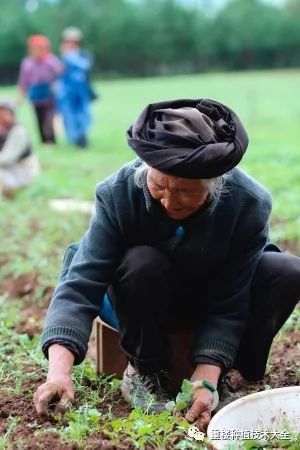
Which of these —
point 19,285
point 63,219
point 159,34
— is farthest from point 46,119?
point 159,34

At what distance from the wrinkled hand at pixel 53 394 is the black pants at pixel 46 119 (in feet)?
36.9

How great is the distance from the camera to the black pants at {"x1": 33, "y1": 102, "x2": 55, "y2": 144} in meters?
13.8

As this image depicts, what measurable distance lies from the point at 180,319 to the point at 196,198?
0.62 meters

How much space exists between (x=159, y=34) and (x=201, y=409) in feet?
177

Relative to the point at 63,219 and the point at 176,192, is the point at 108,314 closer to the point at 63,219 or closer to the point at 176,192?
the point at 176,192

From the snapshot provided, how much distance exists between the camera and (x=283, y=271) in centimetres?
305

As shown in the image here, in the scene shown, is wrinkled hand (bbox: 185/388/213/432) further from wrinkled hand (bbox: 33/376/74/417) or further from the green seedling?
wrinkled hand (bbox: 33/376/74/417)

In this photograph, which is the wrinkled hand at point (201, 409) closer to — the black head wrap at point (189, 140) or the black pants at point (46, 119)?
the black head wrap at point (189, 140)

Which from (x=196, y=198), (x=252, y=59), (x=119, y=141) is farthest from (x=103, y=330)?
(x=252, y=59)

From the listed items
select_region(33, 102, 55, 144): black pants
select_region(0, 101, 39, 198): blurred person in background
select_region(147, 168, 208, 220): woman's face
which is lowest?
select_region(33, 102, 55, 144): black pants

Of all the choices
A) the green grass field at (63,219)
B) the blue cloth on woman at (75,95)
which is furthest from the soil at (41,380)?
the blue cloth on woman at (75,95)

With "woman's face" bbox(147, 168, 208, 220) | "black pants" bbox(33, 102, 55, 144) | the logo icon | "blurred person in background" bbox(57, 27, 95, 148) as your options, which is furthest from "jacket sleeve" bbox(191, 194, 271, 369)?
"black pants" bbox(33, 102, 55, 144)

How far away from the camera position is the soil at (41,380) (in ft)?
8.28

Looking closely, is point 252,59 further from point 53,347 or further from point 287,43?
point 53,347
